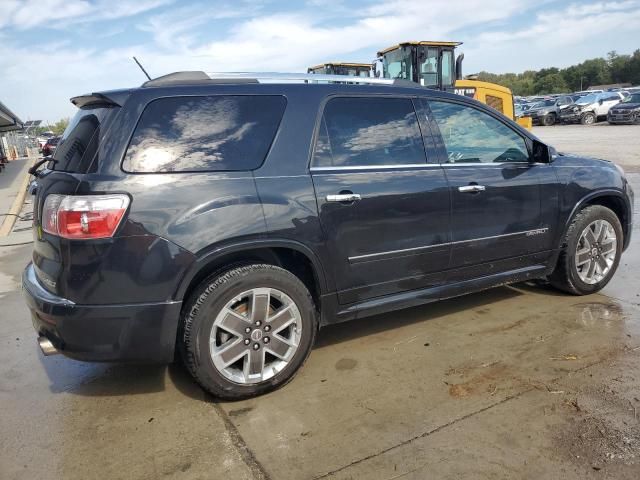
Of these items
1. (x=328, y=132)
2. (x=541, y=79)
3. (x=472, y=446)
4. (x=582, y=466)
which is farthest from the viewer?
(x=541, y=79)

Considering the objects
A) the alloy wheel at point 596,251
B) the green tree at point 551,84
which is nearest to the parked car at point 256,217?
the alloy wheel at point 596,251

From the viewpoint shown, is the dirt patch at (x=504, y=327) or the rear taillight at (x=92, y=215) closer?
the rear taillight at (x=92, y=215)

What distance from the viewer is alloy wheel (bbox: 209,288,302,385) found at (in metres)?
2.98

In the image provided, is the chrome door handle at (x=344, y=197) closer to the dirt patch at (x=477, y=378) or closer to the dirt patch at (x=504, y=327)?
the dirt patch at (x=477, y=378)

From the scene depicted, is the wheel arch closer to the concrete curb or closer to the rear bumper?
the rear bumper

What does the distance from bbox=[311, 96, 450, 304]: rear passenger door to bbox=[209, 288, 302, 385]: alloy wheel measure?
44 centimetres

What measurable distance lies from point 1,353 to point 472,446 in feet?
11.6

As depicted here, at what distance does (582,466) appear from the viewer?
2.41 m

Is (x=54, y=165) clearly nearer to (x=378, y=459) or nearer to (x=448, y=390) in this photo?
(x=378, y=459)

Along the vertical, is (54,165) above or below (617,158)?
above

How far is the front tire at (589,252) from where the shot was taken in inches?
174

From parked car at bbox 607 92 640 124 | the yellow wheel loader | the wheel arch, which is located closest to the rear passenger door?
the wheel arch

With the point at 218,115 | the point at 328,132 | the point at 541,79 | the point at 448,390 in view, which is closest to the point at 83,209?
the point at 218,115

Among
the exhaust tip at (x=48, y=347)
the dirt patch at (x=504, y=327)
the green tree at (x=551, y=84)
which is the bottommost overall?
the dirt patch at (x=504, y=327)
